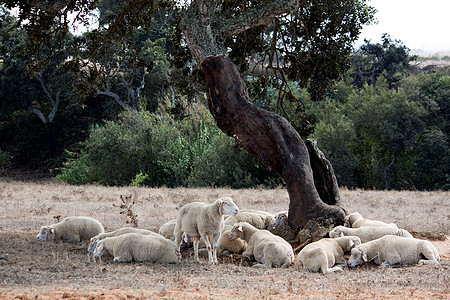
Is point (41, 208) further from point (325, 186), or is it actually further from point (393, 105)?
point (393, 105)

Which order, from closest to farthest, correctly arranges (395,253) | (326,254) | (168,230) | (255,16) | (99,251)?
(326,254) < (395,253) < (99,251) < (168,230) < (255,16)

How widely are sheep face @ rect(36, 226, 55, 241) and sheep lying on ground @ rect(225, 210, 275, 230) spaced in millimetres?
3358

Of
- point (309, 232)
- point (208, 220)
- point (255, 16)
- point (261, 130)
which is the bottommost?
point (309, 232)

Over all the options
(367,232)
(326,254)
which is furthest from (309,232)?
(326,254)

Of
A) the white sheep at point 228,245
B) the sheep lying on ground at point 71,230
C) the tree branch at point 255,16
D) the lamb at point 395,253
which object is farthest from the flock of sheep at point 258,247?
the tree branch at point 255,16

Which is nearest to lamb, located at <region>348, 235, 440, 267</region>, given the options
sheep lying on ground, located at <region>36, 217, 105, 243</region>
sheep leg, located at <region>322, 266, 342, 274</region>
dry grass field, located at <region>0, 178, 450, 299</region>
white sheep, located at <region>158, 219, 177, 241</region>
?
dry grass field, located at <region>0, 178, 450, 299</region>

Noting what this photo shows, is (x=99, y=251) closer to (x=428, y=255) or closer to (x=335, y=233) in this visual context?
(x=335, y=233)

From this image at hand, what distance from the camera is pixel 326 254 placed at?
28.0ft

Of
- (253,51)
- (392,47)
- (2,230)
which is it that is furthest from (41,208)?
(392,47)

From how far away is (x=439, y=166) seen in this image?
27.1 m

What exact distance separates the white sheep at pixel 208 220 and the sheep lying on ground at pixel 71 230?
7.57ft

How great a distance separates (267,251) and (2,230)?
6022 millimetres

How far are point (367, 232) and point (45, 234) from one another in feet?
19.4

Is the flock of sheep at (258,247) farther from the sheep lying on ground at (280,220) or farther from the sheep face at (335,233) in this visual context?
the sheep lying on ground at (280,220)
